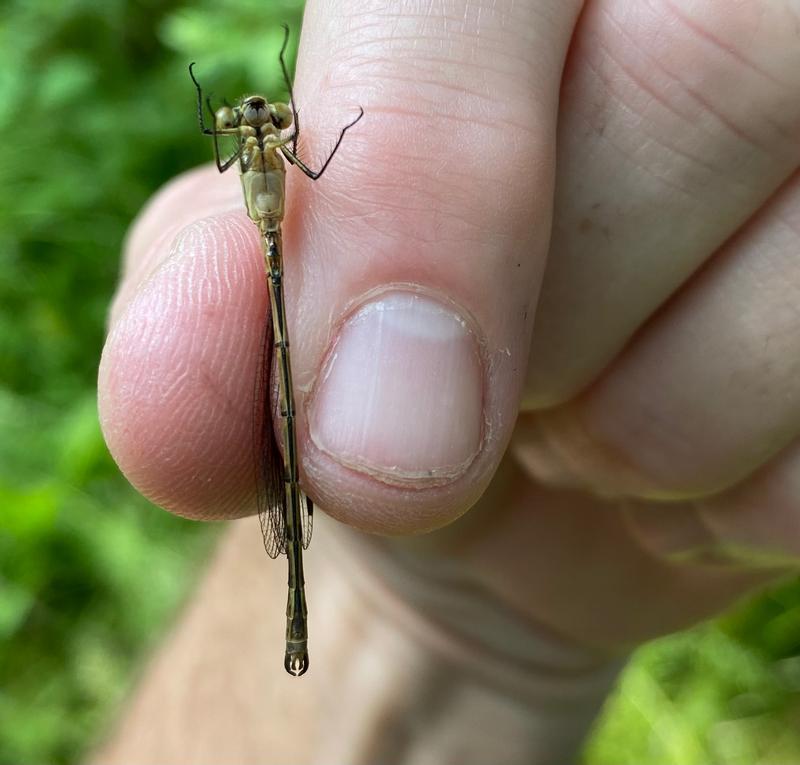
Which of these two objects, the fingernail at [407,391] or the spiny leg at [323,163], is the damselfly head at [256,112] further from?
the fingernail at [407,391]

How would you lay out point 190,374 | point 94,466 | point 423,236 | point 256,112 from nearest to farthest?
point 423,236 → point 190,374 → point 256,112 → point 94,466

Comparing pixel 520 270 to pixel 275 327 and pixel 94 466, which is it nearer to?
pixel 275 327

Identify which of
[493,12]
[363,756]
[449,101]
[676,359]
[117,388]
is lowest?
[363,756]

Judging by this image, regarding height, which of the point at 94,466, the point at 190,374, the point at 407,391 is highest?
the point at 94,466

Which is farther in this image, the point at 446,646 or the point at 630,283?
the point at 446,646

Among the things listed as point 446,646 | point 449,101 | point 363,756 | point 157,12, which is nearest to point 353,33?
point 449,101

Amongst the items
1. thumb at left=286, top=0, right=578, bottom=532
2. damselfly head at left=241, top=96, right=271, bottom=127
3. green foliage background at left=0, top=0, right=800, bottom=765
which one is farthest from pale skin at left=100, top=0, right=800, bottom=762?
green foliage background at left=0, top=0, right=800, bottom=765

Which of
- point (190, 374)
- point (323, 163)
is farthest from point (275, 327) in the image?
point (323, 163)

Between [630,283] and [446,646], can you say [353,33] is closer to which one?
[630,283]
